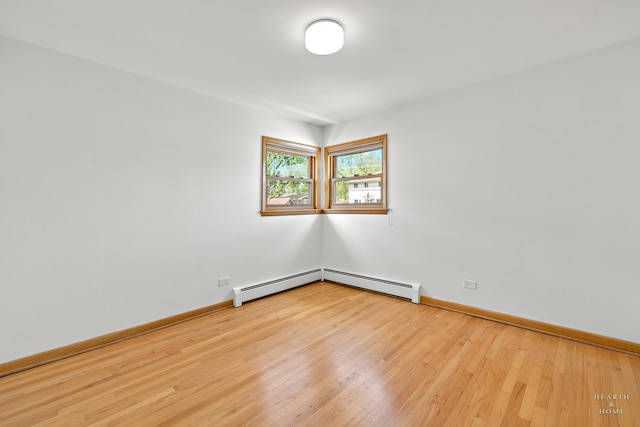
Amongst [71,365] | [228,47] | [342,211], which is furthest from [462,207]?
[71,365]

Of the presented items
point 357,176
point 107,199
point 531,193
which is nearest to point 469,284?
point 531,193

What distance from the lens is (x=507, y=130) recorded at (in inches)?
112

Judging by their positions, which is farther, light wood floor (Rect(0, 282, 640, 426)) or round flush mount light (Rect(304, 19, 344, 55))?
round flush mount light (Rect(304, 19, 344, 55))

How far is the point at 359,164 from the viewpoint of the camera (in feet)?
14.0

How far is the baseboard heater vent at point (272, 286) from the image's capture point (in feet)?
11.3

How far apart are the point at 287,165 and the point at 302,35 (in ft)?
7.36

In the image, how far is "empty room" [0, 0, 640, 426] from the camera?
183cm

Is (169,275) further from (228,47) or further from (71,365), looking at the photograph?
(228,47)

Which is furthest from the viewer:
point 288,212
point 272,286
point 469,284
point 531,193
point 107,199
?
point 288,212

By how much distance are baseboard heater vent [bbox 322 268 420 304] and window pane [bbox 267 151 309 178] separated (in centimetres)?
166

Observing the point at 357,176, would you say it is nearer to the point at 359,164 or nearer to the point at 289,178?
the point at 359,164

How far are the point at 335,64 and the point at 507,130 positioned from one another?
1869 millimetres

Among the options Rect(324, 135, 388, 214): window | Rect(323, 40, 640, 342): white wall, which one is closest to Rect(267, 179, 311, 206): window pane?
Rect(324, 135, 388, 214): window

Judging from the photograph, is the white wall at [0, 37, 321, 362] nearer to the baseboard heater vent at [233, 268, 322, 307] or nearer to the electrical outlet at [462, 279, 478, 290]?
the baseboard heater vent at [233, 268, 322, 307]
